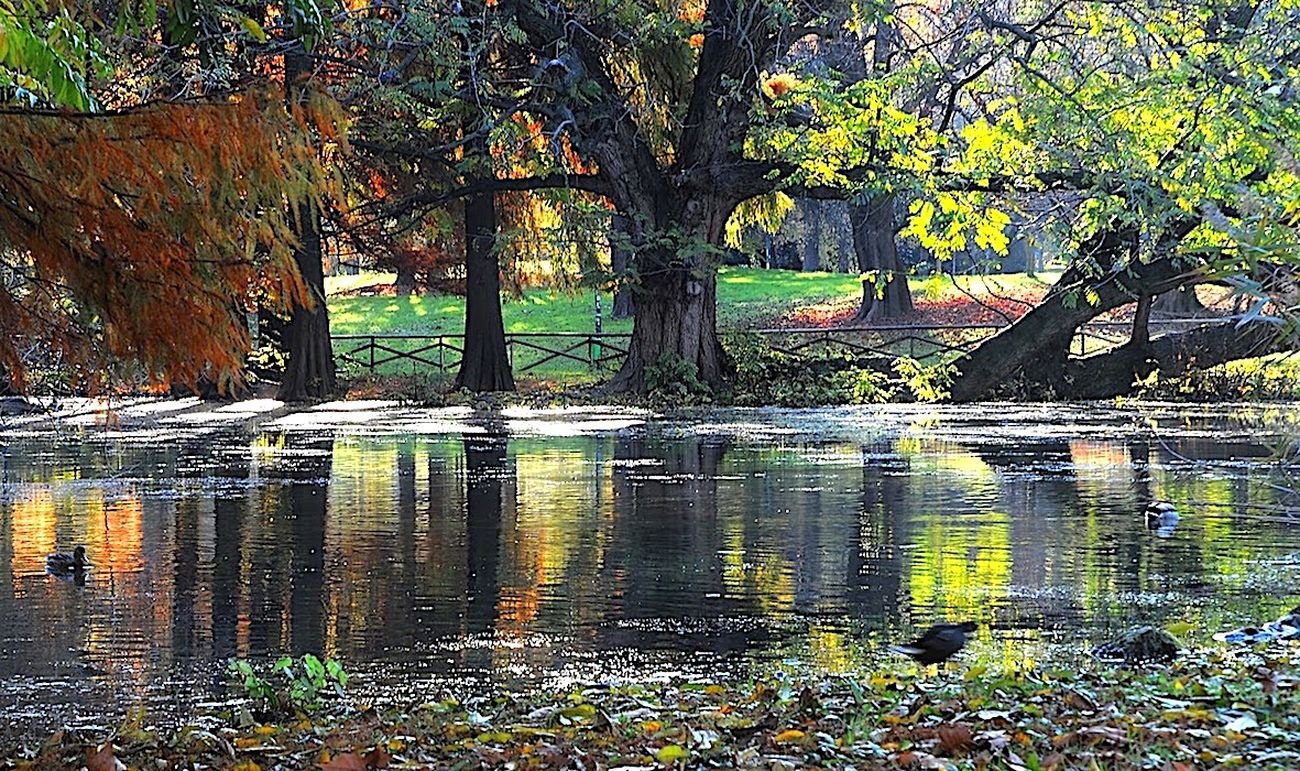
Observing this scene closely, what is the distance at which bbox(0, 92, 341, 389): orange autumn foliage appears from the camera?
25.9 feet

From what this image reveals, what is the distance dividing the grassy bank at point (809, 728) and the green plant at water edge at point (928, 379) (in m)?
22.5

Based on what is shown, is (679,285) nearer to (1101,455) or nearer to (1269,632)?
(1101,455)

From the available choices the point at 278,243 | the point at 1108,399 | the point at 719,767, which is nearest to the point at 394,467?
the point at 278,243

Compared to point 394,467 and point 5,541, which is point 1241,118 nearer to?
point 394,467

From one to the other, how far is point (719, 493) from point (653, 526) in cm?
272

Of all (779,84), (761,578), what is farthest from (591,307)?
(761,578)

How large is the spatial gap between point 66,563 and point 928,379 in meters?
21.7

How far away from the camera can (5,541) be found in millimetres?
13641

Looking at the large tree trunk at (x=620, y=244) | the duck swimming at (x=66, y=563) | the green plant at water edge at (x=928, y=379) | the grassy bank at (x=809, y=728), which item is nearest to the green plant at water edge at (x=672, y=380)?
the large tree trunk at (x=620, y=244)

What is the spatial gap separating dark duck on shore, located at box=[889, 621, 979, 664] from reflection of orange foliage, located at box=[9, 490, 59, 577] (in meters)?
6.24

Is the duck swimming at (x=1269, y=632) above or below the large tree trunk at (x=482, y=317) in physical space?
below

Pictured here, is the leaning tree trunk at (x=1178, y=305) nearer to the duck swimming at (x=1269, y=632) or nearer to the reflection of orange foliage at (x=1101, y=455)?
the reflection of orange foliage at (x=1101, y=455)

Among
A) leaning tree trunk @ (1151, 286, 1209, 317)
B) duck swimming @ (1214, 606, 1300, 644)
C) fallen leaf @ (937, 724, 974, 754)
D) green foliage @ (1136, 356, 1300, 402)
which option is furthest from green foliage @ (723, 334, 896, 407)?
fallen leaf @ (937, 724, 974, 754)

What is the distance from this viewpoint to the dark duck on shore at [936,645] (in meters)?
9.03
